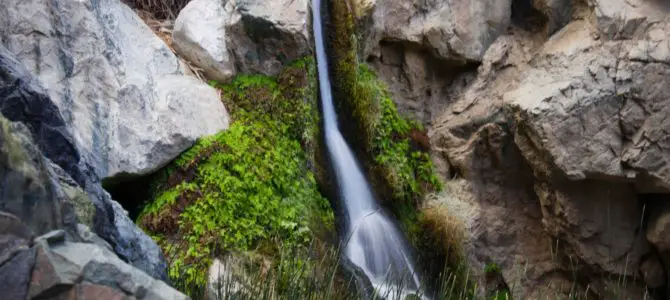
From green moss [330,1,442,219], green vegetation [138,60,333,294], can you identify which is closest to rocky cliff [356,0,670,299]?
green moss [330,1,442,219]

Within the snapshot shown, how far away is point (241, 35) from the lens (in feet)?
22.7

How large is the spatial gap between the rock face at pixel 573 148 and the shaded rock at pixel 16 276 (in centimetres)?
450

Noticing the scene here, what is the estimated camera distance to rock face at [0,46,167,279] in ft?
7.48

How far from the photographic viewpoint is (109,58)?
583 centimetres

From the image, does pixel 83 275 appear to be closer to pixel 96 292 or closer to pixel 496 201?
pixel 96 292

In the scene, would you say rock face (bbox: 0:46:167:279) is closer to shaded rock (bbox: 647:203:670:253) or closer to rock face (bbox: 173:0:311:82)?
rock face (bbox: 173:0:311:82)

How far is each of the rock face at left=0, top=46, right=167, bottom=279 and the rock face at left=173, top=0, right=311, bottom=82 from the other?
3.02m

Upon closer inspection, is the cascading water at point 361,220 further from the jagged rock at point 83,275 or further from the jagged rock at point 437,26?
the jagged rock at point 83,275

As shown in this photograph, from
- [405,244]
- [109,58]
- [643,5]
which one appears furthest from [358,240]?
[643,5]

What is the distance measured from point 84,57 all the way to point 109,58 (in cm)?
25

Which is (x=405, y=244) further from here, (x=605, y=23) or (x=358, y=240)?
(x=605, y=23)

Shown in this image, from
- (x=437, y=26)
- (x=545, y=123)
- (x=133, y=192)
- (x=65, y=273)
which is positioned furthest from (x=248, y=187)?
(x=65, y=273)

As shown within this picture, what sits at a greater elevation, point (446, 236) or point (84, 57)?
point (84, 57)

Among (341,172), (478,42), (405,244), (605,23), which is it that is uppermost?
(605,23)
